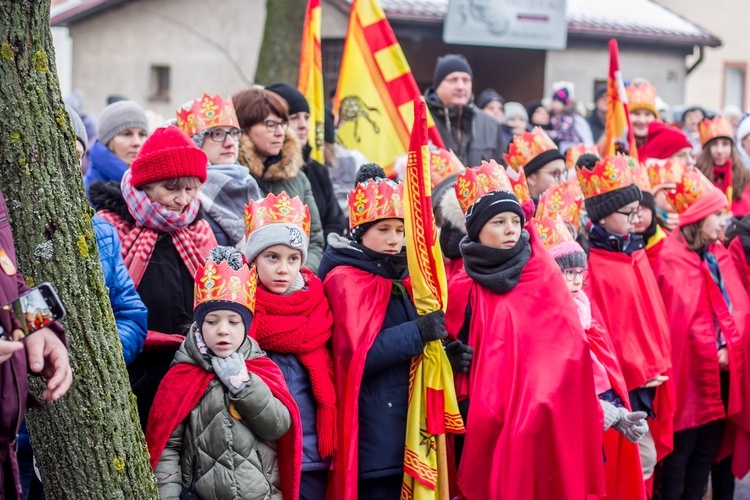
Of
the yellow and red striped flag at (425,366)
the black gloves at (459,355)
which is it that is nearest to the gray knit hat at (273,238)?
the yellow and red striped flag at (425,366)

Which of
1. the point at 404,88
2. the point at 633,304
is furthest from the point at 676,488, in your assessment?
the point at 404,88

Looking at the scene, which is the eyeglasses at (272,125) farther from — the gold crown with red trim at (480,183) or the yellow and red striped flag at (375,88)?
the yellow and red striped flag at (375,88)

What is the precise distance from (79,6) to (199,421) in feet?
69.5

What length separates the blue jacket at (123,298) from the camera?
4.32 meters

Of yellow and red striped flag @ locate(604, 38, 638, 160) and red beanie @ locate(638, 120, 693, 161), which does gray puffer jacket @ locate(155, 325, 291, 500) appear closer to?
yellow and red striped flag @ locate(604, 38, 638, 160)

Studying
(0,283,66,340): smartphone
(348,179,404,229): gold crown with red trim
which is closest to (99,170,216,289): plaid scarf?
(348,179,404,229): gold crown with red trim

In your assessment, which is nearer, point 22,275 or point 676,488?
point 22,275

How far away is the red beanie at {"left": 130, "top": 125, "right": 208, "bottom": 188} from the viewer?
4648 millimetres

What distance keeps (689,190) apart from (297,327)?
3.42 meters

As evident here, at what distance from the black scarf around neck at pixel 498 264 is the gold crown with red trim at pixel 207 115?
5.14 feet

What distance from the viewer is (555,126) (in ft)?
41.3

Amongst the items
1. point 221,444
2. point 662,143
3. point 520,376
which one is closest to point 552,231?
point 520,376

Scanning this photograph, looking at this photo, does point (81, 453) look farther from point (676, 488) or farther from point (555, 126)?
point (555, 126)

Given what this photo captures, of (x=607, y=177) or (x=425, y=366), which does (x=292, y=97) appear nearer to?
(x=607, y=177)
